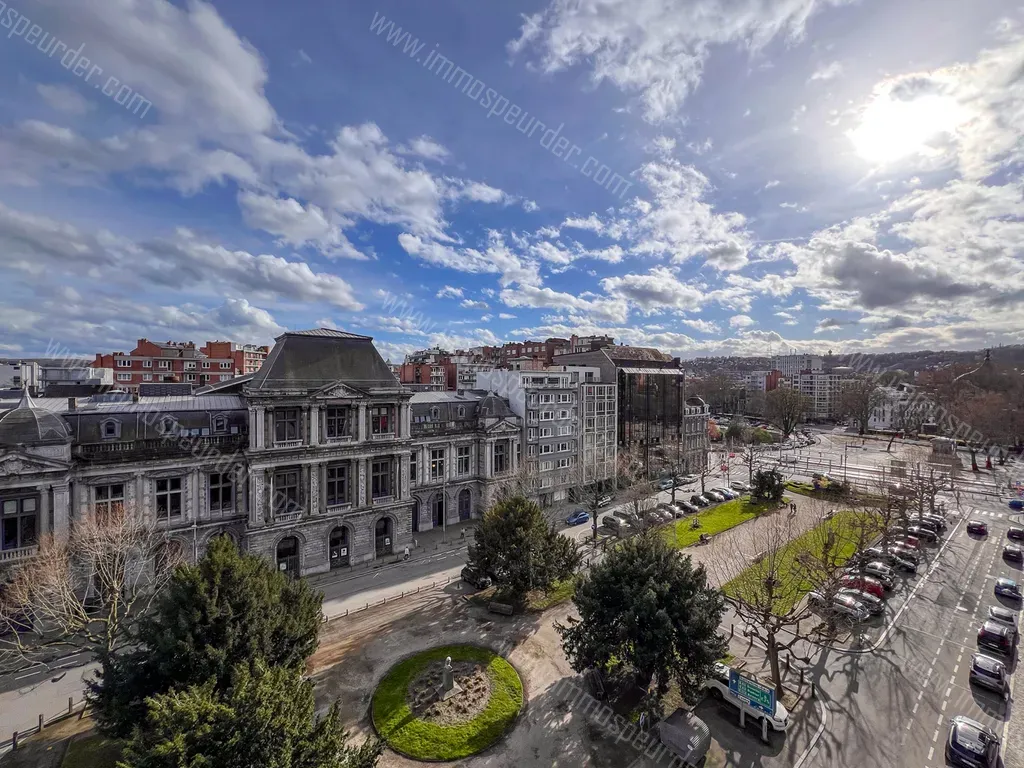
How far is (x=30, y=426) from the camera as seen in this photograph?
2717 centimetres

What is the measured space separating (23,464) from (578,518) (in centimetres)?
4530

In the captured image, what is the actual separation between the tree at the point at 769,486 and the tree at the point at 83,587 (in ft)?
193

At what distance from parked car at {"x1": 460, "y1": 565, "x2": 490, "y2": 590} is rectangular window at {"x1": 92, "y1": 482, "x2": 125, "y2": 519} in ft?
77.2

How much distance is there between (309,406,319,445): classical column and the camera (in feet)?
118

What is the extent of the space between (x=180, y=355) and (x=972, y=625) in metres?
110

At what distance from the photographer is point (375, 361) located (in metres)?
40.2

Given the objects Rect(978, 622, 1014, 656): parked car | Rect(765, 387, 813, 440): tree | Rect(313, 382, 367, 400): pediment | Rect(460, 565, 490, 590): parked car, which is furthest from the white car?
Rect(765, 387, 813, 440): tree

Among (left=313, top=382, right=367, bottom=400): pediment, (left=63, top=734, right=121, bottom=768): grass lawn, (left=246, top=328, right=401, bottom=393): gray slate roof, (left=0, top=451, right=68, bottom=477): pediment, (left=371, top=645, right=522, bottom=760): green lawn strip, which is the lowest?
(left=371, top=645, right=522, bottom=760): green lawn strip

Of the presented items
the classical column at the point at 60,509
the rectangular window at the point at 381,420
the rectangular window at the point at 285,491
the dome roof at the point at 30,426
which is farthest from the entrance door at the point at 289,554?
the dome roof at the point at 30,426

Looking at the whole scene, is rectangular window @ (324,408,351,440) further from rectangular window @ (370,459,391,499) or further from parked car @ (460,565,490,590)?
parked car @ (460,565,490,590)

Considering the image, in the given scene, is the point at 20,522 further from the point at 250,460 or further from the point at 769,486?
the point at 769,486

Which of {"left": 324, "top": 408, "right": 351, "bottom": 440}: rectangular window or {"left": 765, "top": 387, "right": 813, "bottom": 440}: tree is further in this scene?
{"left": 765, "top": 387, "right": 813, "bottom": 440}: tree

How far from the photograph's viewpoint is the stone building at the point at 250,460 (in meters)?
27.7

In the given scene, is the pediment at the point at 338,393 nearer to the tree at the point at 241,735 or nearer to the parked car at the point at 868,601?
the tree at the point at 241,735
